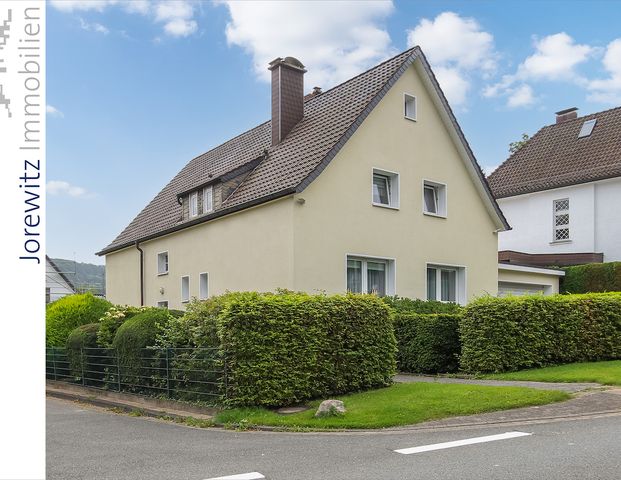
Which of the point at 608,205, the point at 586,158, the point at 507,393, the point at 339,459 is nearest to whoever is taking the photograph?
the point at 339,459

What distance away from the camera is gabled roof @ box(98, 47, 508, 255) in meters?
18.4

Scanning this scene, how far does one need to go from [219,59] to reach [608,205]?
63.1 ft

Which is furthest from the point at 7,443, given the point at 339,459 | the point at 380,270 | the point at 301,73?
the point at 301,73

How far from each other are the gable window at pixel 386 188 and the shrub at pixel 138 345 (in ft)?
28.0

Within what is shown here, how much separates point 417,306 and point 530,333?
4.10 metres

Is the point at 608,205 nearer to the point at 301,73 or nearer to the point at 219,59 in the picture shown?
the point at 301,73

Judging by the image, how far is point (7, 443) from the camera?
5.97 metres

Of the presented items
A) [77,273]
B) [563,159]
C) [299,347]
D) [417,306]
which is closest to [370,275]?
[417,306]

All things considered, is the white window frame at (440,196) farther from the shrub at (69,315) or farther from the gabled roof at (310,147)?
the shrub at (69,315)

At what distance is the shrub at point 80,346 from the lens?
1626 cm

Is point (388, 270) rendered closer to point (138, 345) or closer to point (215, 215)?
point (215, 215)

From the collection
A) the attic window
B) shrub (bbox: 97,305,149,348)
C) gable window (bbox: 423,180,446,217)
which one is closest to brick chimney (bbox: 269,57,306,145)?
gable window (bbox: 423,180,446,217)

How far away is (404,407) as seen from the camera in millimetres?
10055

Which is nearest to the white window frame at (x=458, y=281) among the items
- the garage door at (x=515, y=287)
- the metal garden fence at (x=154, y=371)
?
the garage door at (x=515, y=287)
